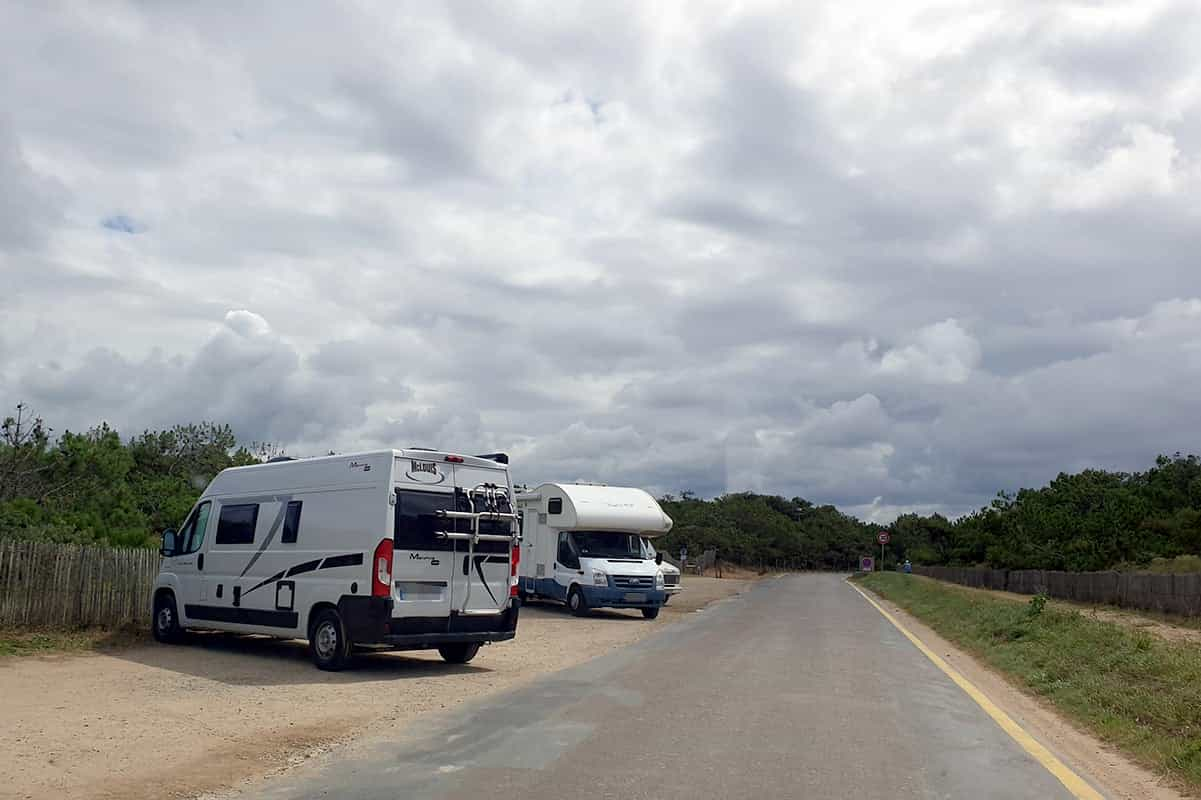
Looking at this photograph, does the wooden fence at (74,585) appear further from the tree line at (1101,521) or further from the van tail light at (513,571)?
the tree line at (1101,521)

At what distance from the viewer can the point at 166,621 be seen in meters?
15.3

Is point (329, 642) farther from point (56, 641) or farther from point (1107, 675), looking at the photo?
point (1107, 675)

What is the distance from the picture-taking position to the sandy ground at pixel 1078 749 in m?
7.12

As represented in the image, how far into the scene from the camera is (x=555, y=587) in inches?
992

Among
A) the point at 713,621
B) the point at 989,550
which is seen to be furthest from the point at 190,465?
the point at 989,550

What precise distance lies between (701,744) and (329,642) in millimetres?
6195

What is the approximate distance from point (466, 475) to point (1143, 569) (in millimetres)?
37584

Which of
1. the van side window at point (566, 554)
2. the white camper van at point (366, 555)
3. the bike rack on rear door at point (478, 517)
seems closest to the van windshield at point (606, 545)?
the van side window at point (566, 554)

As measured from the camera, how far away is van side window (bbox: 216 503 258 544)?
1421 centimetres

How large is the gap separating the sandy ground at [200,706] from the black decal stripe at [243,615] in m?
0.48

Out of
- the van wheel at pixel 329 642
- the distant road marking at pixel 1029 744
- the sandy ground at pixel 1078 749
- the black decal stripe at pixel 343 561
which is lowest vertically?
the sandy ground at pixel 1078 749

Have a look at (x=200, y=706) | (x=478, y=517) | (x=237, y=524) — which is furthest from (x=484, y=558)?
(x=200, y=706)

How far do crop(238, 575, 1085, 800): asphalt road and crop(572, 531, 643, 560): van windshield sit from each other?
1129 centimetres

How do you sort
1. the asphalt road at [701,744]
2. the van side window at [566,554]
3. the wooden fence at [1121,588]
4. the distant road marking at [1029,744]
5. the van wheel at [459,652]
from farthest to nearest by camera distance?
1. the wooden fence at [1121,588]
2. the van side window at [566,554]
3. the van wheel at [459,652]
4. the distant road marking at [1029,744]
5. the asphalt road at [701,744]
